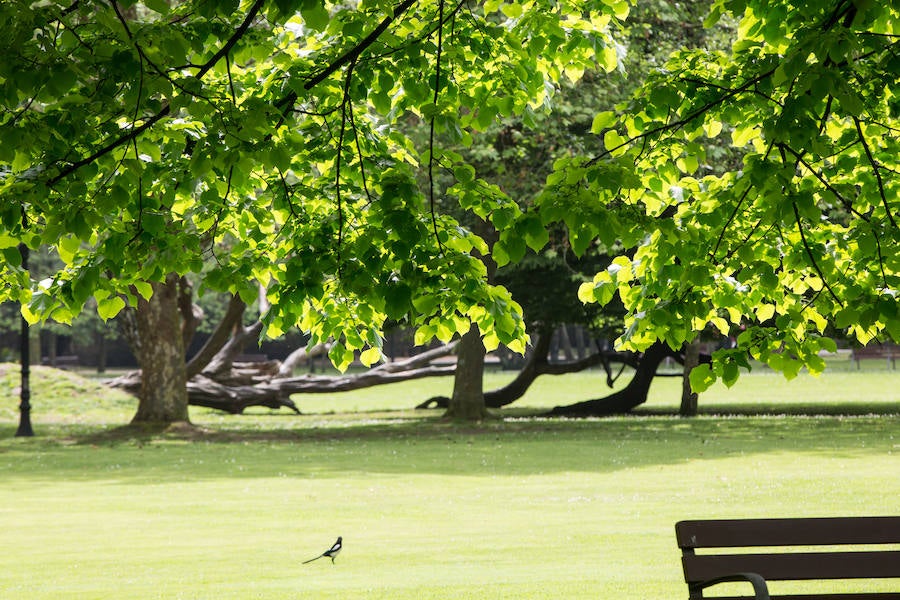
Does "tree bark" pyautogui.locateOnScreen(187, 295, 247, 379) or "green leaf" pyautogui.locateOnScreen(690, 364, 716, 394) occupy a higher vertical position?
"tree bark" pyautogui.locateOnScreen(187, 295, 247, 379)

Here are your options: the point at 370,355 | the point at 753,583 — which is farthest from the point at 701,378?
the point at 753,583

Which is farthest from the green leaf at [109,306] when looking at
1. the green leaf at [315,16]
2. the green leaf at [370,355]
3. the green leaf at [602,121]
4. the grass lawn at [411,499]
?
the grass lawn at [411,499]

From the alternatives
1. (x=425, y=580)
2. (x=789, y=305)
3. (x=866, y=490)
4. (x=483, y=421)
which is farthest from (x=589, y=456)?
(x=789, y=305)

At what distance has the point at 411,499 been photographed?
16.4 meters

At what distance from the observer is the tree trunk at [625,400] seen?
36438 millimetres

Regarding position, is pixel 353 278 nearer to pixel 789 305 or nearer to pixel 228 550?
pixel 789 305

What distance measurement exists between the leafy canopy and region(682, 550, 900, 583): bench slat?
177 cm

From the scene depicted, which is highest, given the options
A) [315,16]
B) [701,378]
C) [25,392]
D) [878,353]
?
[315,16]

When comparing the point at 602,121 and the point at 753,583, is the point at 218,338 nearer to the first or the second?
the point at 602,121

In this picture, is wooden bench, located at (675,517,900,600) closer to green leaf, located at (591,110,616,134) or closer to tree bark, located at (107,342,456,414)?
green leaf, located at (591,110,616,134)

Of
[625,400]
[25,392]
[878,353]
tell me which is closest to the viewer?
[25,392]

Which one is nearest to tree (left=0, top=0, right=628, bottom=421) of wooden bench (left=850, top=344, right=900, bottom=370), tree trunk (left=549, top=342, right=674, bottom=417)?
tree trunk (left=549, top=342, right=674, bottom=417)

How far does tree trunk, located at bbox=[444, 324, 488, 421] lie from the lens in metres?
31.7

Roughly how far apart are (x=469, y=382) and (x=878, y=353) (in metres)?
40.3
